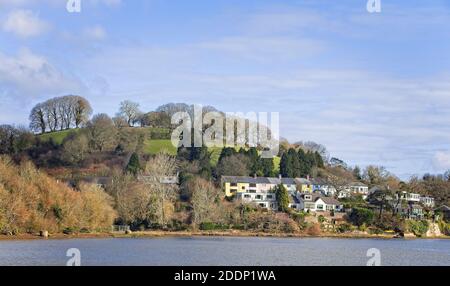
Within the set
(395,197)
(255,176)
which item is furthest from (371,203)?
(255,176)

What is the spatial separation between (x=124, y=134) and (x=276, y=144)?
84.1 ft

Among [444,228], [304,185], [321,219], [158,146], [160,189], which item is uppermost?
[158,146]

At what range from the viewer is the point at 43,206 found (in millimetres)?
56938

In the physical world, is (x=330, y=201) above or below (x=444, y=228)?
above

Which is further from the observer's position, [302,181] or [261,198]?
[302,181]

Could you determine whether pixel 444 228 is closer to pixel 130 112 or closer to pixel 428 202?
pixel 428 202

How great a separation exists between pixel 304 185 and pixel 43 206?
4799 cm

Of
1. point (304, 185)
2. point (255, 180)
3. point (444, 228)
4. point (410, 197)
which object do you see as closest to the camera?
point (444, 228)

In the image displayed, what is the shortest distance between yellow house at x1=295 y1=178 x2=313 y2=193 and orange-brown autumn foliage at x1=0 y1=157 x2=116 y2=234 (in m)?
36.2

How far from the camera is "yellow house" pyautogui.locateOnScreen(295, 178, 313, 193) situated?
94.3m

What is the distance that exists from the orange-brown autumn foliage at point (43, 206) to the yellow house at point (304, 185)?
119 ft

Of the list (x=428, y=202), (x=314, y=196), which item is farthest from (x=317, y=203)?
(x=428, y=202)
